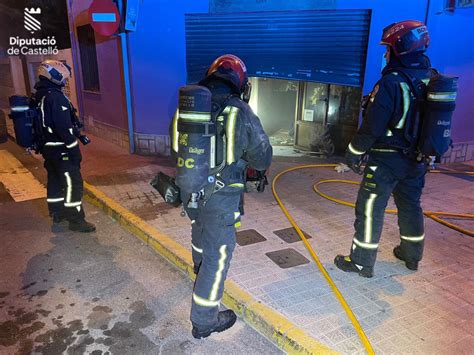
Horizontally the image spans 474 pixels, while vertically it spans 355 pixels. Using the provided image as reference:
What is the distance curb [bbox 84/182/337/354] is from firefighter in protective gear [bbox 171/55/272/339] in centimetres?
34

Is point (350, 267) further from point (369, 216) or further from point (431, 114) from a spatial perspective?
point (431, 114)

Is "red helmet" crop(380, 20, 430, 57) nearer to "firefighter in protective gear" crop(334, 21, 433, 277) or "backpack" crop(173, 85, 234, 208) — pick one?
"firefighter in protective gear" crop(334, 21, 433, 277)

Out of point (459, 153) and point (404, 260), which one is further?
point (459, 153)

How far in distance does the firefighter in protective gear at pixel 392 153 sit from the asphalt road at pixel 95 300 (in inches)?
54.6

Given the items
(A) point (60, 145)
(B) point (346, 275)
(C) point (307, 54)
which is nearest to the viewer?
(B) point (346, 275)

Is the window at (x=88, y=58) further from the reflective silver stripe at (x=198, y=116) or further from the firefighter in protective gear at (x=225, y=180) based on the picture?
the reflective silver stripe at (x=198, y=116)

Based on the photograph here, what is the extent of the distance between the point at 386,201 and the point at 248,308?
1598 mm

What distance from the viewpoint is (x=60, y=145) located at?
4.54 metres

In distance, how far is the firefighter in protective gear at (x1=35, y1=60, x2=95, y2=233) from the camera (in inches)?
172

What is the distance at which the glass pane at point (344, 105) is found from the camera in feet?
26.1

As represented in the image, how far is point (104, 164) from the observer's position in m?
7.87

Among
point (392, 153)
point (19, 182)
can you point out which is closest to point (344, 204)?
point (392, 153)

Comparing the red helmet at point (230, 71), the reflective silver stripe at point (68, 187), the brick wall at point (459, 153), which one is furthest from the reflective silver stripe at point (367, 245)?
the brick wall at point (459, 153)

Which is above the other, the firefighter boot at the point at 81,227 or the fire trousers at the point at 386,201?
the fire trousers at the point at 386,201
